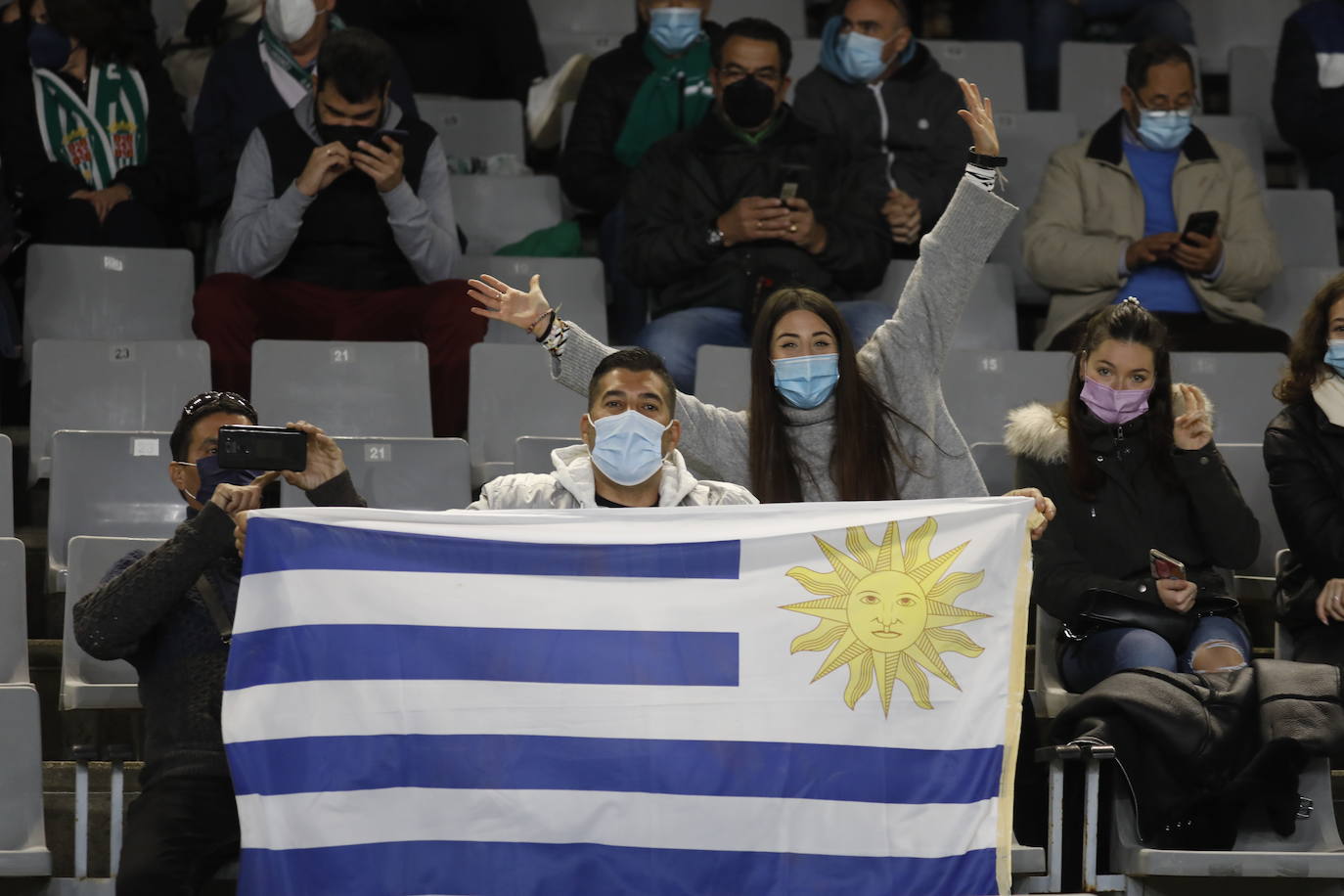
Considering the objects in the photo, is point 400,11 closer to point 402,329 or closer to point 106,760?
point 402,329

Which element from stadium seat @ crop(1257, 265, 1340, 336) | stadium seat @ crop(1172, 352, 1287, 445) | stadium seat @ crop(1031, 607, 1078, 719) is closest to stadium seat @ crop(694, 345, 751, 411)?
stadium seat @ crop(1031, 607, 1078, 719)

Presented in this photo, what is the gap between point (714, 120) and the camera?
6.71 m

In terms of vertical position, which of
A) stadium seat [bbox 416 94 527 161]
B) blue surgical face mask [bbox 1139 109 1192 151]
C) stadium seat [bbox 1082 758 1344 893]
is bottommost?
stadium seat [bbox 1082 758 1344 893]

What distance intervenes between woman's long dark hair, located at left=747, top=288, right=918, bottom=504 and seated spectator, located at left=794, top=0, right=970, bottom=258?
2.30 meters

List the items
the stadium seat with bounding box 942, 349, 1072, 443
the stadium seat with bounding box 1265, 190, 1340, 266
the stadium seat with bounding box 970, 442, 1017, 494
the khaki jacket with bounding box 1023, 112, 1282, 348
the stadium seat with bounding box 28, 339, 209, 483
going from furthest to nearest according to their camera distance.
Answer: the stadium seat with bounding box 1265, 190, 1340, 266 → the khaki jacket with bounding box 1023, 112, 1282, 348 → the stadium seat with bounding box 942, 349, 1072, 443 → the stadium seat with bounding box 28, 339, 209, 483 → the stadium seat with bounding box 970, 442, 1017, 494

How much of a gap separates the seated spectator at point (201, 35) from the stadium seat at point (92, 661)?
10.1 ft

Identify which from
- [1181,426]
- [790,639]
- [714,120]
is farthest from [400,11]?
[790,639]

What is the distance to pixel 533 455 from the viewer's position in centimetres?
545

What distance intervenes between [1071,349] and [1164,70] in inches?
43.1

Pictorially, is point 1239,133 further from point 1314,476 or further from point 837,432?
point 837,432

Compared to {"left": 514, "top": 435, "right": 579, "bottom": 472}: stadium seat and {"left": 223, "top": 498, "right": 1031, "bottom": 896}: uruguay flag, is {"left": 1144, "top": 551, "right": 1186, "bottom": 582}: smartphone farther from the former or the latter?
{"left": 514, "top": 435, "right": 579, "bottom": 472}: stadium seat

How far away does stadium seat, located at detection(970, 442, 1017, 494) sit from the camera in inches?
225

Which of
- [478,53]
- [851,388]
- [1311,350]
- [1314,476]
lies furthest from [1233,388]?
[478,53]

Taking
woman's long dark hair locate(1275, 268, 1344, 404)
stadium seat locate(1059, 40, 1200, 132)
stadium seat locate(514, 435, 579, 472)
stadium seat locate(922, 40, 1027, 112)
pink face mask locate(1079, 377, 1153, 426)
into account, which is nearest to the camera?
pink face mask locate(1079, 377, 1153, 426)
